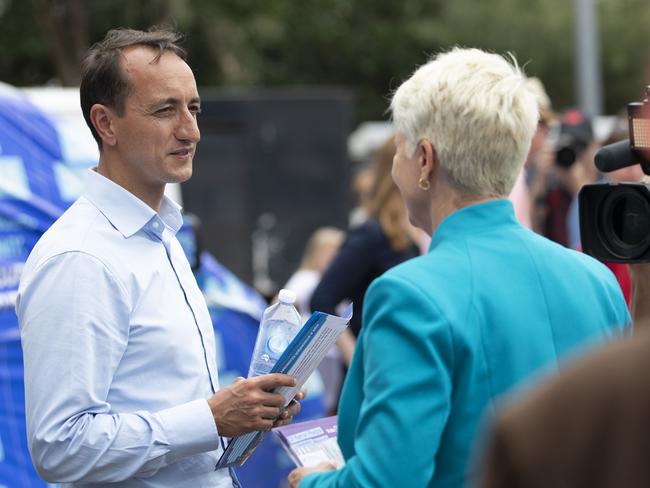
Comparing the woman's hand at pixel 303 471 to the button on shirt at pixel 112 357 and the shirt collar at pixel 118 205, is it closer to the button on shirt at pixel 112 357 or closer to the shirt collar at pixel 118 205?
the button on shirt at pixel 112 357

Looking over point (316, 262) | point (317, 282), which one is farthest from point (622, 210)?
point (316, 262)

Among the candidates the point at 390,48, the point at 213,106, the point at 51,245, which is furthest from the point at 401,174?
the point at 390,48

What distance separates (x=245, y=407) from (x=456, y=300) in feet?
2.13

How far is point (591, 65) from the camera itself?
13.3 m

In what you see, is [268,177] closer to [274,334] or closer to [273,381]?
[274,334]

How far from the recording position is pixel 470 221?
2.11 meters

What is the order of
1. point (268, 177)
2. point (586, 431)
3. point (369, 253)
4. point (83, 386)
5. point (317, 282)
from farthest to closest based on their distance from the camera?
point (268, 177) → point (317, 282) → point (369, 253) → point (83, 386) → point (586, 431)

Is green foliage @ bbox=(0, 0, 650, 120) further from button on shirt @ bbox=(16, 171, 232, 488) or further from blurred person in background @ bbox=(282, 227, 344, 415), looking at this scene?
button on shirt @ bbox=(16, 171, 232, 488)

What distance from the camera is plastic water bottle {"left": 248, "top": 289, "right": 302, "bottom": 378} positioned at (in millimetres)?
2482

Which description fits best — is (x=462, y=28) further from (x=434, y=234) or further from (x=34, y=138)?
(x=434, y=234)

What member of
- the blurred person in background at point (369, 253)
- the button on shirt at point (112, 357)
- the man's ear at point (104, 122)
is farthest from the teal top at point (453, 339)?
the blurred person in background at point (369, 253)

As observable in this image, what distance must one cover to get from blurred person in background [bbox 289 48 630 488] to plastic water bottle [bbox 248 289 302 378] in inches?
13.6

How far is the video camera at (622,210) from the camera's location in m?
2.45

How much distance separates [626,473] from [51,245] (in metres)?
1.69
